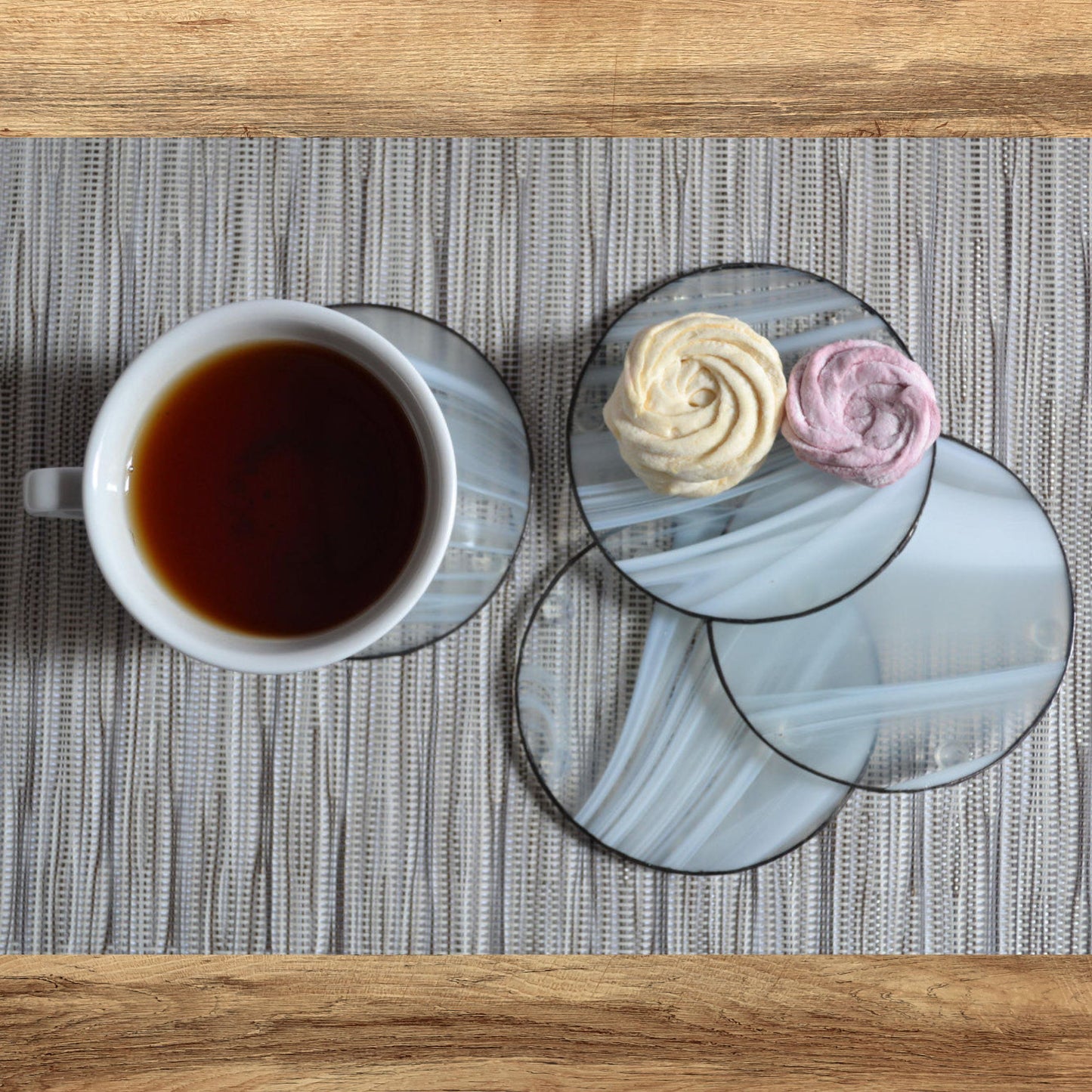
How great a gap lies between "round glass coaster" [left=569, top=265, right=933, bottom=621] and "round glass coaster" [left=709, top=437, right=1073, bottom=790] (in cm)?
3

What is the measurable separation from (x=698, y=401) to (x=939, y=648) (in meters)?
0.17

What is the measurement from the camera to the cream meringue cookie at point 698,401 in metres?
0.44

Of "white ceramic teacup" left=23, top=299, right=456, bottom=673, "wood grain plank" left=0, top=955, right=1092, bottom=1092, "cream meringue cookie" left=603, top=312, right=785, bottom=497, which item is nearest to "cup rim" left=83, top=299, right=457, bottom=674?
"white ceramic teacup" left=23, top=299, right=456, bottom=673

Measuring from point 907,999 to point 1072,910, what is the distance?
9 centimetres

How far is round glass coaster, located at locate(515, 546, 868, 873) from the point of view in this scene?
19.4 inches

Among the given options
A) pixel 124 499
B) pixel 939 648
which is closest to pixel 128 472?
pixel 124 499

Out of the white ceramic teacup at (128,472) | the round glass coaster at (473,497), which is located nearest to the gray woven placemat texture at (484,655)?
the round glass coaster at (473,497)

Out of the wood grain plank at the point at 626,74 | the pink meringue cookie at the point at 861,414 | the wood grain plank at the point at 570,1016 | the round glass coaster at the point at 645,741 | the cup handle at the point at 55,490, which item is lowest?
the wood grain plank at the point at 570,1016

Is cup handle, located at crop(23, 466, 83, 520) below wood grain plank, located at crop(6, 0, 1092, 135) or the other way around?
below

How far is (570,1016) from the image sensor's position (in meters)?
0.51

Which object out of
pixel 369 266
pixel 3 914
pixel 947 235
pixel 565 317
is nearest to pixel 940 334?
pixel 947 235

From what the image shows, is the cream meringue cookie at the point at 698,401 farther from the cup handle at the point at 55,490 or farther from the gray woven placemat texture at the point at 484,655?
the cup handle at the point at 55,490

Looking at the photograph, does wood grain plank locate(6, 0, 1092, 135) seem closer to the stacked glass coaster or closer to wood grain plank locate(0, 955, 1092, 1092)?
the stacked glass coaster

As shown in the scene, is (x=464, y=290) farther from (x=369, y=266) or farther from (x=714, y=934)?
(x=714, y=934)
